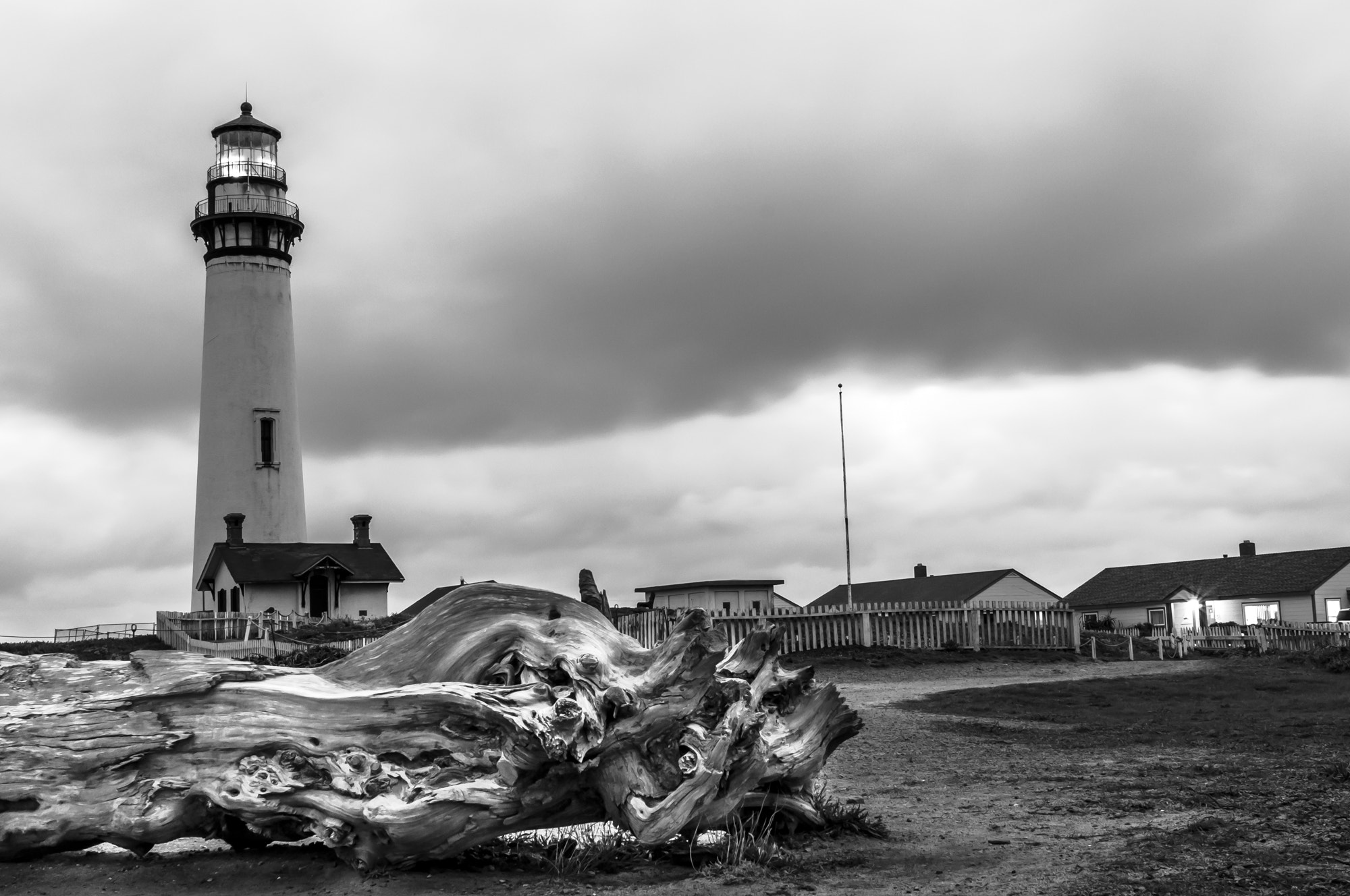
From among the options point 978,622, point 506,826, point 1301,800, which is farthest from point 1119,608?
point 506,826

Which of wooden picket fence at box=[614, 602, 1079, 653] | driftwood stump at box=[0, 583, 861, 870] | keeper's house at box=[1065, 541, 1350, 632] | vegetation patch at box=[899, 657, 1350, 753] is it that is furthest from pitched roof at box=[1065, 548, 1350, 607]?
driftwood stump at box=[0, 583, 861, 870]

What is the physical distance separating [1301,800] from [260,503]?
40681 mm

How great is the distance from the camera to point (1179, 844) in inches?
344

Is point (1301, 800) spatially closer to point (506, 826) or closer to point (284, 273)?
point (506, 826)

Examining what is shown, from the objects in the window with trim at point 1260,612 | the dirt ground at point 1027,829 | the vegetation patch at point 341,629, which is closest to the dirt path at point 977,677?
the dirt ground at point 1027,829

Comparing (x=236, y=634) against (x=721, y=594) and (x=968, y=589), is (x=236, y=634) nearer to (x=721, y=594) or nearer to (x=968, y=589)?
(x=721, y=594)

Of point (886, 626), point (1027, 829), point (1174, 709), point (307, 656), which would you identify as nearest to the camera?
point (1027, 829)

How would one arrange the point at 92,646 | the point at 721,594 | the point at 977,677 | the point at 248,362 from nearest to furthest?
1. the point at 977,677
2. the point at 721,594
3. the point at 92,646
4. the point at 248,362

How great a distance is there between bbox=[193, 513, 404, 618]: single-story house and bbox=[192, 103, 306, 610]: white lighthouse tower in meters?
0.92

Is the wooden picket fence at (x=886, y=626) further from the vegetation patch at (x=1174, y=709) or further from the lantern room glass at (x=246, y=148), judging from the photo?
the lantern room glass at (x=246, y=148)

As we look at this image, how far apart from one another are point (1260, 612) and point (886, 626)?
1250 inches

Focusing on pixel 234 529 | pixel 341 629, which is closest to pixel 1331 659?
pixel 341 629

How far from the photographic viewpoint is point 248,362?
45.5 m

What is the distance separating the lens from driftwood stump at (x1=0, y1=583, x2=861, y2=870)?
8445 millimetres
